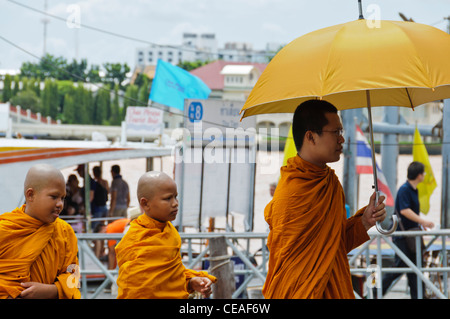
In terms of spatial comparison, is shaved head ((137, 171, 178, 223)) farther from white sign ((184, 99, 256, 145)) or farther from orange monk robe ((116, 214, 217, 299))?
white sign ((184, 99, 256, 145))

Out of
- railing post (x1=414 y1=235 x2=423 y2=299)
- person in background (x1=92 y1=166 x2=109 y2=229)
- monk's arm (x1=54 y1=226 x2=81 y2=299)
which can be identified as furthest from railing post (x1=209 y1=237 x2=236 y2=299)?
person in background (x1=92 y1=166 x2=109 y2=229)

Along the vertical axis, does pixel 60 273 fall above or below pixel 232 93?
below

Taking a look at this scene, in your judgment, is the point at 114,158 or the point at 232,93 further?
the point at 232,93

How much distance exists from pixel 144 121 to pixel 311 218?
10.2 m

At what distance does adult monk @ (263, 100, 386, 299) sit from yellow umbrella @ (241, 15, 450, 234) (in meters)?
0.17

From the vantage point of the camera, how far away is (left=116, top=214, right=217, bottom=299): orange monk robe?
3.43m

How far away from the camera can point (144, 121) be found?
13.1 m

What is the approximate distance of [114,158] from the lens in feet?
37.8

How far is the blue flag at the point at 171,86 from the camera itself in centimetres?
1430

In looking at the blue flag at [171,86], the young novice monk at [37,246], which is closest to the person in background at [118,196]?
the blue flag at [171,86]
